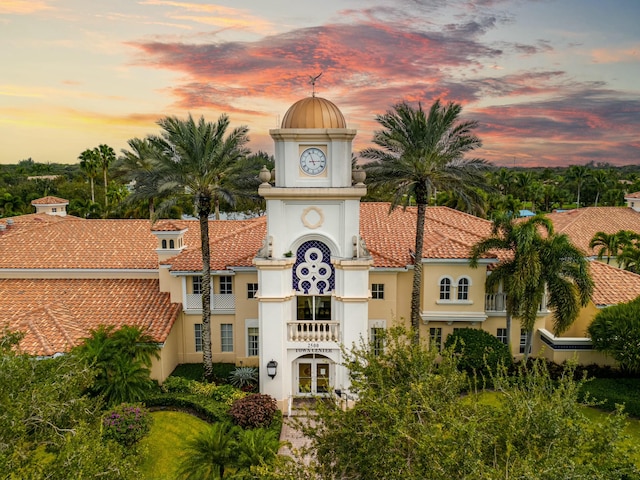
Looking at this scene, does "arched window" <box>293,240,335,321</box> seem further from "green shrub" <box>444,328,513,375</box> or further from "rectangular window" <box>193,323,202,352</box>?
"rectangular window" <box>193,323,202,352</box>

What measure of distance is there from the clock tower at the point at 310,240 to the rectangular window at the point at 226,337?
226 inches

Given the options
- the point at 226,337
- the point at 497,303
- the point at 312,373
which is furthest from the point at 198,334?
the point at 497,303

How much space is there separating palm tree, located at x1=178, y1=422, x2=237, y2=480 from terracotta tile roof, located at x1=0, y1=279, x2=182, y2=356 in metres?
9.34

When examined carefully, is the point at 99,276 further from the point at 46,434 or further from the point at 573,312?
the point at 573,312

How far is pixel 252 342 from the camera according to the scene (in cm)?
2748

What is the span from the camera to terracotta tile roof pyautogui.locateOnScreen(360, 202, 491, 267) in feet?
86.0

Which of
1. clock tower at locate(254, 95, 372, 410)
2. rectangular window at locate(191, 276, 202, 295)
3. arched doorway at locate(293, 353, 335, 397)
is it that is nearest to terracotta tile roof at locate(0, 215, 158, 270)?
rectangular window at locate(191, 276, 202, 295)

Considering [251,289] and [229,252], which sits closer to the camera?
[251,289]

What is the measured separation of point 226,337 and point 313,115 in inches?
560

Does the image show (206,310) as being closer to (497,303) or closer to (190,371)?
(190,371)

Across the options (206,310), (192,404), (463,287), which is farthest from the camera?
(463,287)

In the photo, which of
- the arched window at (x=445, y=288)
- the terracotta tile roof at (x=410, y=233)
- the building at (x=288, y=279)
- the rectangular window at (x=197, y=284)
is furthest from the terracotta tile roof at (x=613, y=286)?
the rectangular window at (x=197, y=284)

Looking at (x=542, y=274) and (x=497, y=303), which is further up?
(x=542, y=274)

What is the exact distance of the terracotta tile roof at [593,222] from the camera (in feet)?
163
